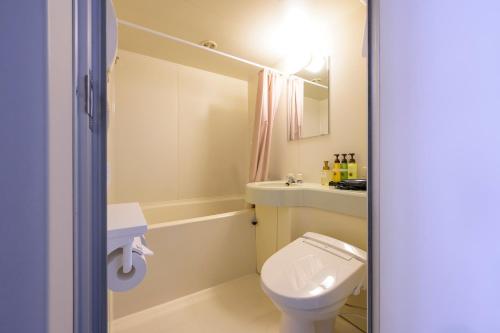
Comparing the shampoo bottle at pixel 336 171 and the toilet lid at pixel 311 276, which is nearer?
the toilet lid at pixel 311 276

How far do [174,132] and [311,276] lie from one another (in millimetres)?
1899

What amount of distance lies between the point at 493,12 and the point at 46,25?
2.19 feet

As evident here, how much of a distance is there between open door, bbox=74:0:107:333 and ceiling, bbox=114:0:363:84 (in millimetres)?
1247

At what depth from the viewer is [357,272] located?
3.09ft

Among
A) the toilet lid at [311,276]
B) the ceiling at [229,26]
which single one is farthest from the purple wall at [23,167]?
the ceiling at [229,26]

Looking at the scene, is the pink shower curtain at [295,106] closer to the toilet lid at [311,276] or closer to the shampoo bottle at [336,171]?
the shampoo bottle at [336,171]

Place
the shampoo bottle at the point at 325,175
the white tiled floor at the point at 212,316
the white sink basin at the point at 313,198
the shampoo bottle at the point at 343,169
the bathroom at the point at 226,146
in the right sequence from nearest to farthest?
1. the white sink basin at the point at 313,198
2. the white tiled floor at the point at 212,316
3. the bathroom at the point at 226,146
4. the shampoo bottle at the point at 343,169
5. the shampoo bottle at the point at 325,175

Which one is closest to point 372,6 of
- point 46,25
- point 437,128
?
point 437,128

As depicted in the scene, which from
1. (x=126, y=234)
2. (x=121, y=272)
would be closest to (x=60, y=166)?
(x=126, y=234)

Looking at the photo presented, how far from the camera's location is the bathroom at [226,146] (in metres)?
1.36

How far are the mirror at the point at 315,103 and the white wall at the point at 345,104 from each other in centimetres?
4

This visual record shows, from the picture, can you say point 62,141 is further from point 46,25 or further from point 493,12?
point 493,12

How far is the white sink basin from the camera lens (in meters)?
1.13

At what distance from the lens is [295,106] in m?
1.93
